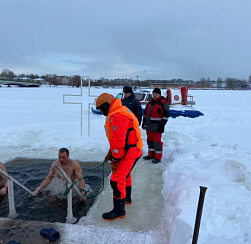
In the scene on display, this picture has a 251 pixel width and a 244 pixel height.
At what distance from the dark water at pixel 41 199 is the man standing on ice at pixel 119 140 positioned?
0.90m

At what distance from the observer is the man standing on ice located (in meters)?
3.02

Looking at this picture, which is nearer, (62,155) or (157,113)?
(62,155)

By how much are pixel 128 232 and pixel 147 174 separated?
2.16m

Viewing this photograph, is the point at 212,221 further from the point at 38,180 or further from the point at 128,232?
the point at 38,180

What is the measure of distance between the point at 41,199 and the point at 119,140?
231 centimetres

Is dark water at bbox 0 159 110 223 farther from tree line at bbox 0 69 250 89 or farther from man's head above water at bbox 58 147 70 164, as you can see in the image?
tree line at bbox 0 69 250 89

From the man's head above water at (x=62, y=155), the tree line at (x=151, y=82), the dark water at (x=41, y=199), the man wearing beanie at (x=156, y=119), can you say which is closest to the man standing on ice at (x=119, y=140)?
the dark water at (x=41, y=199)

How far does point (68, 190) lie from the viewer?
3205mm

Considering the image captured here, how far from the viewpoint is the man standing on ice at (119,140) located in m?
3.02

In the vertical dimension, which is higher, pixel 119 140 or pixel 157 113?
pixel 157 113

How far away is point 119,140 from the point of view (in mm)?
3018

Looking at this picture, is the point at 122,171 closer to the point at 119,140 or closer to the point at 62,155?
the point at 119,140

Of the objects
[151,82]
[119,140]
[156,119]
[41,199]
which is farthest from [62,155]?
[151,82]

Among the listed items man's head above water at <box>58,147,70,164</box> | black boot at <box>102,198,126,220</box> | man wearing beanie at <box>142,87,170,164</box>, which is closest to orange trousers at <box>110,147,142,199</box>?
black boot at <box>102,198,126,220</box>
